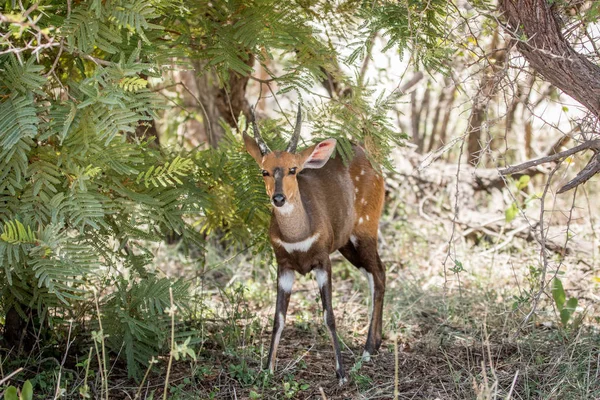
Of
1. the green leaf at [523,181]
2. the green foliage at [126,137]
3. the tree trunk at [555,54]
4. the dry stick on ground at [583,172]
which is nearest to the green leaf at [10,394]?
the green foliage at [126,137]

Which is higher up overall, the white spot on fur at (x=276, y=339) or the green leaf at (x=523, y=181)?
the green leaf at (x=523, y=181)

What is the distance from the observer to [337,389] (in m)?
4.86

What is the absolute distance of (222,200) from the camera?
585 cm

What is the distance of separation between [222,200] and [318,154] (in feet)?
3.15

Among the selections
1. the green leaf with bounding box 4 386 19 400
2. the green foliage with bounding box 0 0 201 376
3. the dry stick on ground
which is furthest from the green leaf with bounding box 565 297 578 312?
the green leaf with bounding box 4 386 19 400

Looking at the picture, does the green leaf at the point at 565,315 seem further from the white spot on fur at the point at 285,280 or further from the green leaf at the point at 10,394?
the green leaf at the point at 10,394

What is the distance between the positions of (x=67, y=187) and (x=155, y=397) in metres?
1.38

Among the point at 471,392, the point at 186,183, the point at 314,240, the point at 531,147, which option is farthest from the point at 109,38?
the point at 531,147

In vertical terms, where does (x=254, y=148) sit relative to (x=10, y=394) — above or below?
above

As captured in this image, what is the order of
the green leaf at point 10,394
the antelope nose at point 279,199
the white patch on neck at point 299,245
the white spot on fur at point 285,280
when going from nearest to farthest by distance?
1. the green leaf at point 10,394
2. the antelope nose at point 279,199
3. the white patch on neck at point 299,245
4. the white spot on fur at point 285,280

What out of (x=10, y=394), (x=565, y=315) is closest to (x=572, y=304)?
(x=565, y=315)

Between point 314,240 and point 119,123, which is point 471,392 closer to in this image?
point 314,240

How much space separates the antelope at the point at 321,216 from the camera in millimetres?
4988

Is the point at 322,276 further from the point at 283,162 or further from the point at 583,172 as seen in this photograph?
the point at 583,172
